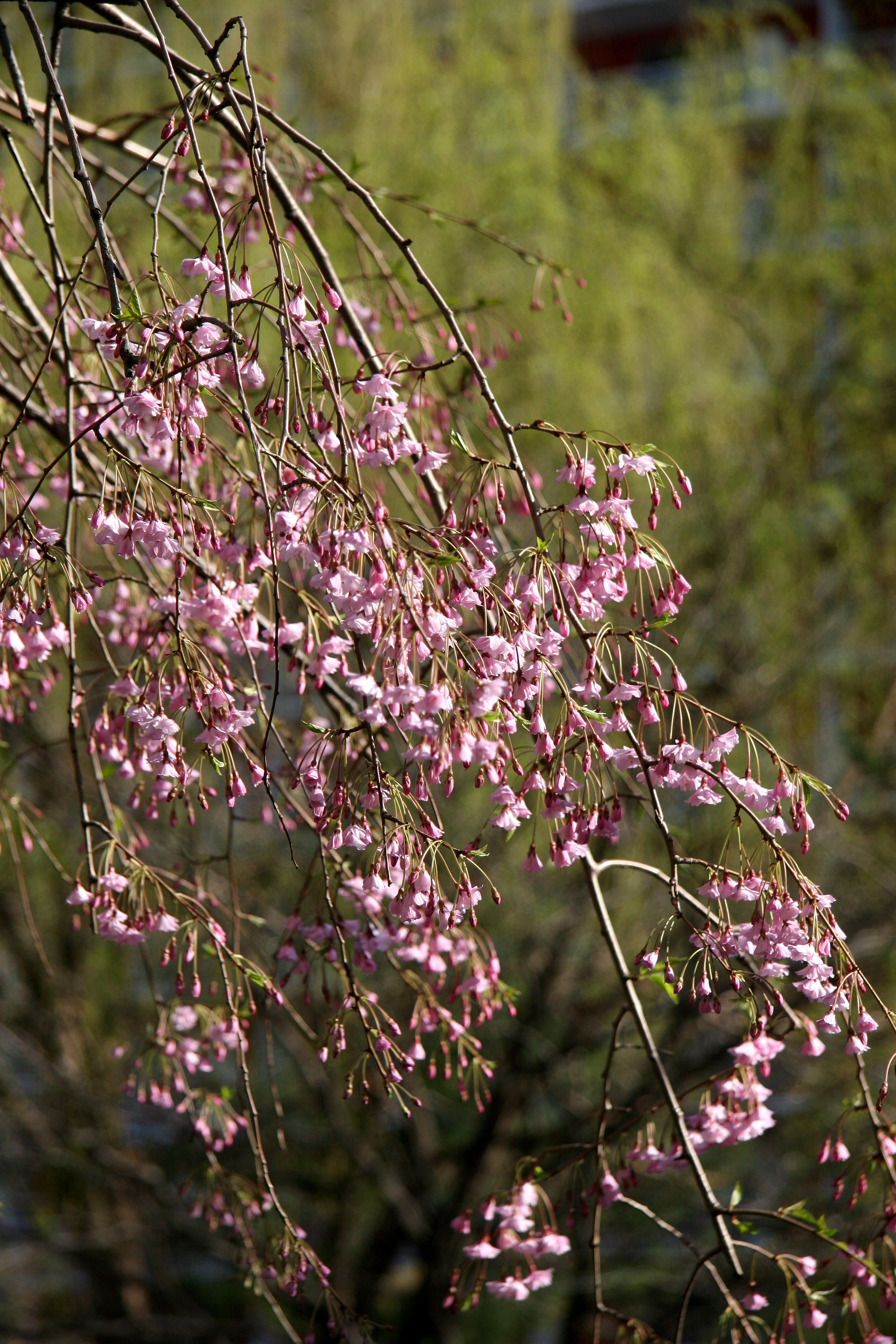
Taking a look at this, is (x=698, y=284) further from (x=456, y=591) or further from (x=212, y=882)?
(x=456, y=591)

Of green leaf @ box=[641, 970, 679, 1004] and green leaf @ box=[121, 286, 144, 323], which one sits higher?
green leaf @ box=[121, 286, 144, 323]

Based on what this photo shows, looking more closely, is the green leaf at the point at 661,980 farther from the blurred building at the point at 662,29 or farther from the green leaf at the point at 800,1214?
the blurred building at the point at 662,29

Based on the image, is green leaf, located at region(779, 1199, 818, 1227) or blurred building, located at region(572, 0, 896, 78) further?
blurred building, located at region(572, 0, 896, 78)

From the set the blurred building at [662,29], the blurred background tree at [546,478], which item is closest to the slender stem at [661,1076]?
the blurred background tree at [546,478]

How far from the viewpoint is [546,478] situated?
577 centimetres

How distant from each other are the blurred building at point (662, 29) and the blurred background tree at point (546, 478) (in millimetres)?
2634

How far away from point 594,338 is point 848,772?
2.45 meters

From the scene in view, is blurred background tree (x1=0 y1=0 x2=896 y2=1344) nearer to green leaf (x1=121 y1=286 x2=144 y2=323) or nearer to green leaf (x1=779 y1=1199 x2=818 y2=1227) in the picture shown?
green leaf (x1=779 y1=1199 x2=818 y2=1227)

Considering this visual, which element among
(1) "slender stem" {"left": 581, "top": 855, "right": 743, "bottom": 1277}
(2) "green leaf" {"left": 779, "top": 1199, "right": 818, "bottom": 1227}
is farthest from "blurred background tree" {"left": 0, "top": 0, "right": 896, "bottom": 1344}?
(1) "slender stem" {"left": 581, "top": 855, "right": 743, "bottom": 1277}

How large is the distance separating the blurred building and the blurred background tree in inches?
104

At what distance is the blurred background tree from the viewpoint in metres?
5.12

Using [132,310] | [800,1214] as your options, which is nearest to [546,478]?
[800,1214]

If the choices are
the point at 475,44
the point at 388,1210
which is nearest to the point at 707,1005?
the point at 388,1210

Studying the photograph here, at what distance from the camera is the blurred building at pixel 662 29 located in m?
8.82
